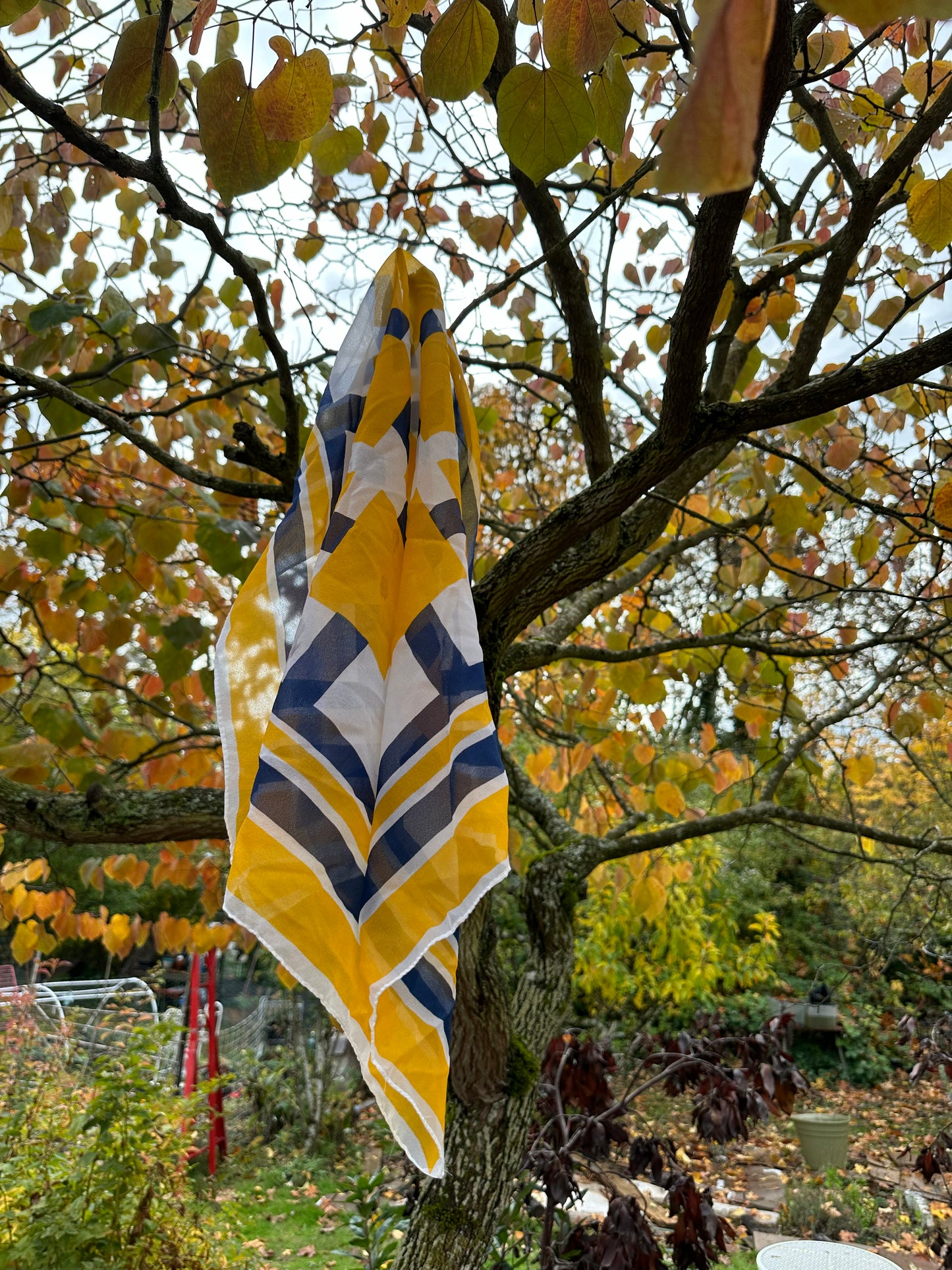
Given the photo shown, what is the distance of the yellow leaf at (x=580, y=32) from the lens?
0.72 metres

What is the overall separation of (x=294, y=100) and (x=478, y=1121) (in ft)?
5.48

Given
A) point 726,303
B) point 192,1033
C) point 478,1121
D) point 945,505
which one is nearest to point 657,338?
point 726,303

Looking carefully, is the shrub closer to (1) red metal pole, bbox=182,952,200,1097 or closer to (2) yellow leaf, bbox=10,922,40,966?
(2) yellow leaf, bbox=10,922,40,966

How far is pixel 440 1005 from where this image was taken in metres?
0.88

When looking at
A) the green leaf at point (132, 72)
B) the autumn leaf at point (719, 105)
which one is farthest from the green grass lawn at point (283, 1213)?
the autumn leaf at point (719, 105)

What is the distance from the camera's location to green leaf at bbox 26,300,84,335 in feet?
4.64

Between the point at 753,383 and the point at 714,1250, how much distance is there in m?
2.65

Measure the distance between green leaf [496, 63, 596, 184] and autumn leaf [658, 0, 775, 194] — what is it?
0.65 meters

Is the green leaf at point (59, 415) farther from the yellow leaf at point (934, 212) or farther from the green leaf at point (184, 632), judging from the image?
the yellow leaf at point (934, 212)

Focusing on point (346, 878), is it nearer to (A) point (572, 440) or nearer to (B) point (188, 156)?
(B) point (188, 156)

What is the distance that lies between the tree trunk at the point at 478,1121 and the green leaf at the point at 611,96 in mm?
1216

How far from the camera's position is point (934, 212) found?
41.8 inches

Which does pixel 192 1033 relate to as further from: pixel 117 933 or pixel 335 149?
pixel 335 149

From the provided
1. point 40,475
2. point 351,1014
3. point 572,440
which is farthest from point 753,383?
point 351,1014
